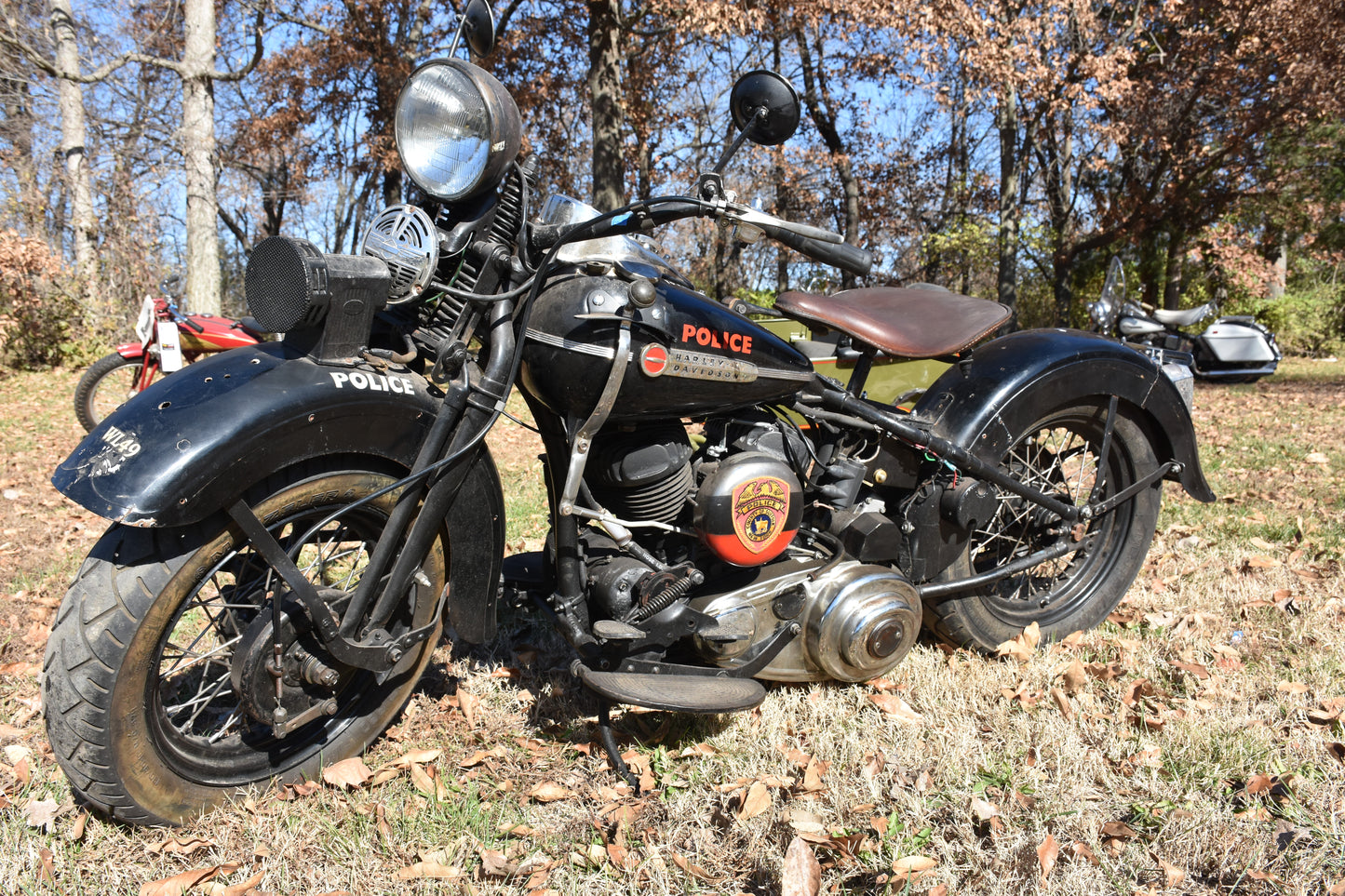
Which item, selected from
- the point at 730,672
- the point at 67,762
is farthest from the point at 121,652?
the point at 730,672

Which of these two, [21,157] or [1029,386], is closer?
A: [1029,386]

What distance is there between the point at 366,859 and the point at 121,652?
0.76 m

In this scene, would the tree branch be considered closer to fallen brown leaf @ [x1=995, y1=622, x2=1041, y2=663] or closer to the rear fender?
the rear fender

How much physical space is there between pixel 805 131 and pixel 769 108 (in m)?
19.0

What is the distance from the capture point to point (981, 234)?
17.3 metres

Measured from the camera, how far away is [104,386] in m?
7.25

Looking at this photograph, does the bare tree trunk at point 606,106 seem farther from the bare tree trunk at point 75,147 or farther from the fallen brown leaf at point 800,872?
the fallen brown leaf at point 800,872

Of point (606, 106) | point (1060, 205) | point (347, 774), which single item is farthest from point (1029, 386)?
point (1060, 205)

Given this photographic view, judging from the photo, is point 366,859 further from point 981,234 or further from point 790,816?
point 981,234

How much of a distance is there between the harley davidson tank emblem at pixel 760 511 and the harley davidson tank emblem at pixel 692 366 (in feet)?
1.04

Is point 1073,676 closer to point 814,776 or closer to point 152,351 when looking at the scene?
point 814,776

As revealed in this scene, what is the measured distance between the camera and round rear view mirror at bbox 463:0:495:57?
7.77 ft

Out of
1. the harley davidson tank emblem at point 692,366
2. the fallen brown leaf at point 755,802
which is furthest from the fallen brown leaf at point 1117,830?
the harley davidson tank emblem at point 692,366

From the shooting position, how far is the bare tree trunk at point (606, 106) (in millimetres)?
10242
